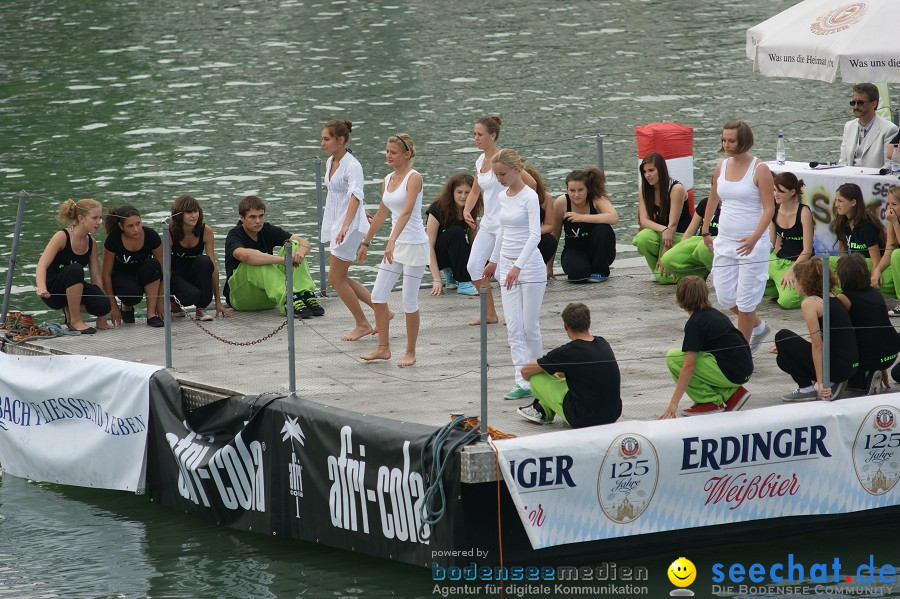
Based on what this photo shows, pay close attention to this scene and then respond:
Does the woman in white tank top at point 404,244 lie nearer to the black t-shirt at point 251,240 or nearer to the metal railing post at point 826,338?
the black t-shirt at point 251,240

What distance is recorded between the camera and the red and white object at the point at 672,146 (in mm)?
13938

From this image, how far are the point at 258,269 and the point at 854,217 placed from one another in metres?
5.12

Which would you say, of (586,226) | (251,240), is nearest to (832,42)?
(586,226)

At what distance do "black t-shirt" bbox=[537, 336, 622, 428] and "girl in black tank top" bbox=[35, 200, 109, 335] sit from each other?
464 centimetres

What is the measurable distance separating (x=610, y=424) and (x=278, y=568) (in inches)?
95.9

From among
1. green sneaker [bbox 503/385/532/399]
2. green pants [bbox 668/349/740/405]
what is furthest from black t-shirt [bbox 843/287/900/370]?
green sneaker [bbox 503/385/532/399]

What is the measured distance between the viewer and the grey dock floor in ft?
32.1

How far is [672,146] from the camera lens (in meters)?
14.0

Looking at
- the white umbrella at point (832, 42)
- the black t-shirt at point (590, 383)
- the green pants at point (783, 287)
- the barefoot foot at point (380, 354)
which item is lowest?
the barefoot foot at point (380, 354)

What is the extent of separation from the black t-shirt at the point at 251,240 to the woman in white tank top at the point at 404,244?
1918 millimetres

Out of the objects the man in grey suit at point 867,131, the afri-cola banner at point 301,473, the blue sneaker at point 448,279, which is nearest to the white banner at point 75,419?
the afri-cola banner at point 301,473

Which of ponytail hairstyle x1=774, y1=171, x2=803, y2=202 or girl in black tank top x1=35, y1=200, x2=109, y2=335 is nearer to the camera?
girl in black tank top x1=35, y1=200, x2=109, y2=335

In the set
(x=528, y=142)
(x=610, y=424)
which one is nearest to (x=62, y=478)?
(x=610, y=424)

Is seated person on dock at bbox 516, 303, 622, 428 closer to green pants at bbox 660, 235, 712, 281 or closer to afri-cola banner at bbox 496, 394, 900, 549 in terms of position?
afri-cola banner at bbox 496, 394, 900, 549
